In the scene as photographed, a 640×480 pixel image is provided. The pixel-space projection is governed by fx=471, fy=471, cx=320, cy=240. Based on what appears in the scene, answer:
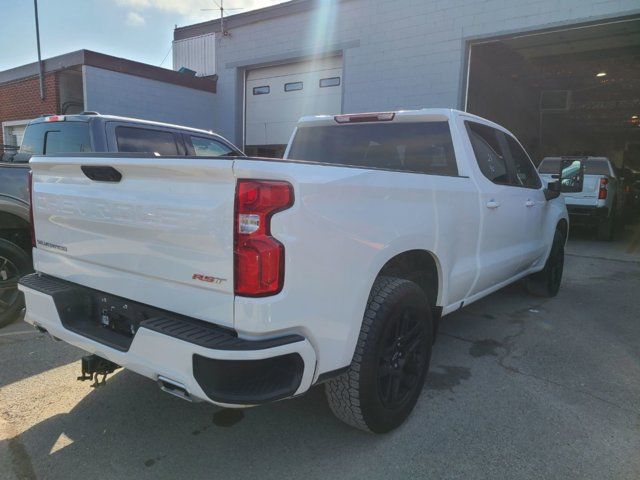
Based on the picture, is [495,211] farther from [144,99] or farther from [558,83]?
[558,83]

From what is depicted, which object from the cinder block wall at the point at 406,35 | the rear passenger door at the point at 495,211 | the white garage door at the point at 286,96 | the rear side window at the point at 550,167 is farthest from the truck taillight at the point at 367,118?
the rear side window at the point at 550,167

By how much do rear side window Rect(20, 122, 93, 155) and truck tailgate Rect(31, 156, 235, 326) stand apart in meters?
2.40

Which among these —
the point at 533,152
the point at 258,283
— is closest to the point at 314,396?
the point at 258,283

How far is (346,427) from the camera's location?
2.78m

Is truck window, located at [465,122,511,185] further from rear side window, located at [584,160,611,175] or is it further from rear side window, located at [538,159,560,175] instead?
rear side window, located at [584,160,611,175]

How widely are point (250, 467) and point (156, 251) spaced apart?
1.21 m

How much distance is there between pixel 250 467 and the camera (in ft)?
7.94

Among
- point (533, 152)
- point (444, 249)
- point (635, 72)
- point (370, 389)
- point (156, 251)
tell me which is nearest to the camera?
point (156, 251)

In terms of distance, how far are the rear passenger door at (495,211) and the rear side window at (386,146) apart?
258mm

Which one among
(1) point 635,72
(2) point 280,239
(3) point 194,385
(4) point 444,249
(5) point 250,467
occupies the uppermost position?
(1) point 635,72

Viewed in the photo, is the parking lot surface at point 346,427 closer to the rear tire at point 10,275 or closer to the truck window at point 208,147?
the rear tire at point 10,275

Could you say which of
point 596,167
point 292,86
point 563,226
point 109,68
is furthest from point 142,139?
point 596,167

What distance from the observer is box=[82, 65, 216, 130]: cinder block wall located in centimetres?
1152

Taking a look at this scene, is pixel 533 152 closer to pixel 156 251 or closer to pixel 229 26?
pixel 229 26
